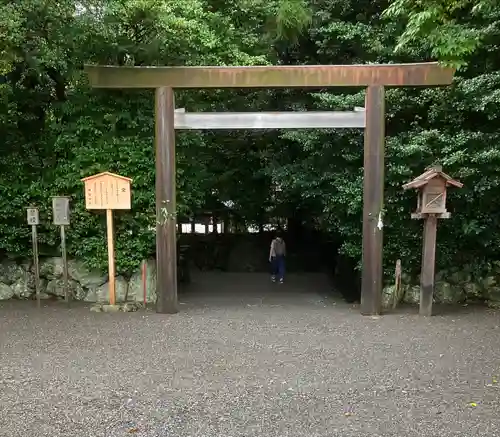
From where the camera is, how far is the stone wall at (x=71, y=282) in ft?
29.2

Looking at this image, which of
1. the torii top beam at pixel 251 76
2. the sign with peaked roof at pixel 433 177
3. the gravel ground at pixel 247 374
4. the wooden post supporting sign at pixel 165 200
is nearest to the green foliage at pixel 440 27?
the torii top beam at pixel 251 76

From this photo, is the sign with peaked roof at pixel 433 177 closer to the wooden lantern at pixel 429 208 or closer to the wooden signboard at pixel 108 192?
the wooden lantern at pixel 429 208

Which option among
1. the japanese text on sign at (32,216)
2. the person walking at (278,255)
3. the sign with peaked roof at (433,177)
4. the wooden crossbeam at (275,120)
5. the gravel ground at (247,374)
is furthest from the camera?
the person walking at (278,255)

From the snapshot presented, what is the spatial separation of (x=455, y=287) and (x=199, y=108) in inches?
231

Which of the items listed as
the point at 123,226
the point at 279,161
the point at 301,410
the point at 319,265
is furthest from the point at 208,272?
the point at 301,410

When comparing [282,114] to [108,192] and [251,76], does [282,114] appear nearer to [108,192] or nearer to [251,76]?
[251,76]

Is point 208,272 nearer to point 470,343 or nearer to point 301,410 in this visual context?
point 470,343

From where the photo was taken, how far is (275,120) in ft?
25.5

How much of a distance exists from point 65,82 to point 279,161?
15.2ft

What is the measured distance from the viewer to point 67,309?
823 cm

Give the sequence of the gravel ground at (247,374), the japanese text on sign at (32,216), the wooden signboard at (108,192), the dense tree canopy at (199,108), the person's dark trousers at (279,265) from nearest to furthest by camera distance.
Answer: the gravel ground at (247,374), the dense tree canopy at (199,108), the wooden signboard at (108,192), the japanese text on sign at (32,216), the person's dark trousers at (279,265)

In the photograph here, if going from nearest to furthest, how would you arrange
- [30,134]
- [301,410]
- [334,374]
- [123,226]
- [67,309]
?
[301,410]
[334,374]
[67,309]
[123,226]
[30,134]

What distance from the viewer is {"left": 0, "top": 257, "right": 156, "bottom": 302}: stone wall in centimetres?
891

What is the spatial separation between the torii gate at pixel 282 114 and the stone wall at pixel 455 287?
137 centimetres
